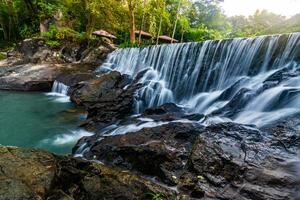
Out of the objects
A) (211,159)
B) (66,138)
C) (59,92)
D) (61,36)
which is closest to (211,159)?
(211,159)

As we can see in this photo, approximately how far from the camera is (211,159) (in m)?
4.09

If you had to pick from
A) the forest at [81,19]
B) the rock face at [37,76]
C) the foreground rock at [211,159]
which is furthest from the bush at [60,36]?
the foreground rock at [211,159]

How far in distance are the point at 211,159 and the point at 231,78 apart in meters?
5.44

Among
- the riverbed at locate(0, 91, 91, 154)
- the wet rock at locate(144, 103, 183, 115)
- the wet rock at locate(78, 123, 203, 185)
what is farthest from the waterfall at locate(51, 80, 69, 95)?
the wet rock at locate(78, 123, 203, 185)

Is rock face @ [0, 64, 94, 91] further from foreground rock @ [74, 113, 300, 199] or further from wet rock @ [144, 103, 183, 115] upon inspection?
foreground rock @ [74, 113, 300, 199]

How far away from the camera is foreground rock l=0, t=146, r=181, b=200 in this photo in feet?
10.6

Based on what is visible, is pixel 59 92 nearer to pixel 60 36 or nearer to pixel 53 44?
pixel 53 44

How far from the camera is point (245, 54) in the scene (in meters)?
9.02

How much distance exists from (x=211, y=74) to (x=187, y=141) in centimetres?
496

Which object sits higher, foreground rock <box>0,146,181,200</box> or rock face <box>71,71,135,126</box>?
foreground rock <box>0,146,181,200</box>

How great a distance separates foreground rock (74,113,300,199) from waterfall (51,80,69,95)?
845 cm

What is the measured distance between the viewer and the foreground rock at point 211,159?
141 inches

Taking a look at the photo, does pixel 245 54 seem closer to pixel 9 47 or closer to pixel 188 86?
pixel 188 86

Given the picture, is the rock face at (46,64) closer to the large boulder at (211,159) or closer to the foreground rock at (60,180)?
the large boulder at (211,159)
